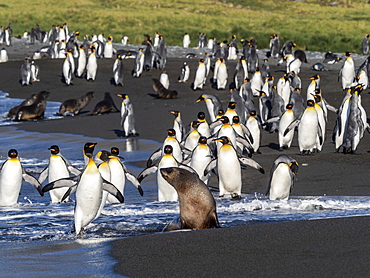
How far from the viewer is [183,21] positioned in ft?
169

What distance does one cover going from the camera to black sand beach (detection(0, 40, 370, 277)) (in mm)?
4210

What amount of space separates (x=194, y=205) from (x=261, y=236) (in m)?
1.14

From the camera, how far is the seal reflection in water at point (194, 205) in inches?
232

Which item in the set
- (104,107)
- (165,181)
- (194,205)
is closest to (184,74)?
(104,107)

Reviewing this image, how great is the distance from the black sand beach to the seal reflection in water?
0.64m

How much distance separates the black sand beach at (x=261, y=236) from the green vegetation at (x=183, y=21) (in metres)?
20.8

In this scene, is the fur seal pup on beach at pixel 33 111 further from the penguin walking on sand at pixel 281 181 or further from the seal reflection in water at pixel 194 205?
the seal reflection in water at pixel 194 205

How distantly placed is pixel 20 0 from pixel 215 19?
1823cm

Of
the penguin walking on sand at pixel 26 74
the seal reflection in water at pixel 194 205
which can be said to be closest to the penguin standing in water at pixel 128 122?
the seal reflection in water at pixel 194 205

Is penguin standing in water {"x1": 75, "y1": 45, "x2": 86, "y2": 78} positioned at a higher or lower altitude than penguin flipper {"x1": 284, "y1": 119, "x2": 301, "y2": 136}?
higher

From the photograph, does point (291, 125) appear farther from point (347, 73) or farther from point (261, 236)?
point (347, 73)

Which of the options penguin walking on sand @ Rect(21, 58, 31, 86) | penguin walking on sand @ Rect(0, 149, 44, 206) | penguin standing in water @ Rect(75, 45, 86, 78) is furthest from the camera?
penguin standing in water @ Rect(75, 45, 86, 78)

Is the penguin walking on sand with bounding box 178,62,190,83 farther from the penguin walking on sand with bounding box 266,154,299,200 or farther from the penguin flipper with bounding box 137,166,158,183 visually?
the penguin walking on sand with bounding box 266,154,299,200

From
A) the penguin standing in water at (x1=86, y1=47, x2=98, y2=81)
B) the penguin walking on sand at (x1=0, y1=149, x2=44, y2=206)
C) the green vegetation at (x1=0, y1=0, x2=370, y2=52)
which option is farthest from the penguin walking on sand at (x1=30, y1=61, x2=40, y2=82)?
the green vegetation at (x1=0, y1=0, x2=370, y2=52)
